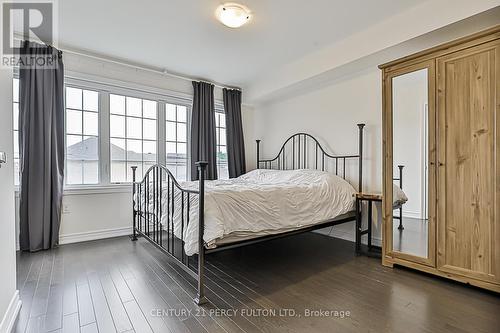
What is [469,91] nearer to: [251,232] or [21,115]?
[251,232]

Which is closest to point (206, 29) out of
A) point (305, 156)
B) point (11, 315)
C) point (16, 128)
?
point (305, 156)

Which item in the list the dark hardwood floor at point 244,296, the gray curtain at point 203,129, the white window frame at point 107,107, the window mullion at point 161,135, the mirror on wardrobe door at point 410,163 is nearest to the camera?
the dark hardwood floor at point 244,296

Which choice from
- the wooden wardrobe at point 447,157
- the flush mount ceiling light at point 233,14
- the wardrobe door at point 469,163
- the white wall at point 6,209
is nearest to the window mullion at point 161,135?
the flush mount ceiling light at point 233,14

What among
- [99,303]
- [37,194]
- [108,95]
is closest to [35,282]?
[99,303]

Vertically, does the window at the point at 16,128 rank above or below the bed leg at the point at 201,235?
above

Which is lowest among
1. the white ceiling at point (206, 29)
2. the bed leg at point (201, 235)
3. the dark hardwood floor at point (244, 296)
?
the dark hardwood floor at point (244, 296)

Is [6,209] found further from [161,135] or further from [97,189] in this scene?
[161,135]

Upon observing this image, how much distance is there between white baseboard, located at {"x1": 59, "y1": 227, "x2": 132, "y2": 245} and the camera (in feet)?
11.6

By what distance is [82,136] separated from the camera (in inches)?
148

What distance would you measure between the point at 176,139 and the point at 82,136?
4.44ft

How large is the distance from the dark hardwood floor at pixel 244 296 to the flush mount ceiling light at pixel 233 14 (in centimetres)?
244

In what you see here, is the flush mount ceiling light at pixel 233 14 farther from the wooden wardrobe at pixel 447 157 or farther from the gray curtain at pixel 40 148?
the gray curtain at pixel 40 148

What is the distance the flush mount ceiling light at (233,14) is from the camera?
257cm

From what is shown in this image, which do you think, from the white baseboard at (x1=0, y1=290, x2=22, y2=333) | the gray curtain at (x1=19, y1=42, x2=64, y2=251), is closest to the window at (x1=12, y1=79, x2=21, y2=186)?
the gray curtain at (x1=19, y1=42, x2=64, y2=251)
